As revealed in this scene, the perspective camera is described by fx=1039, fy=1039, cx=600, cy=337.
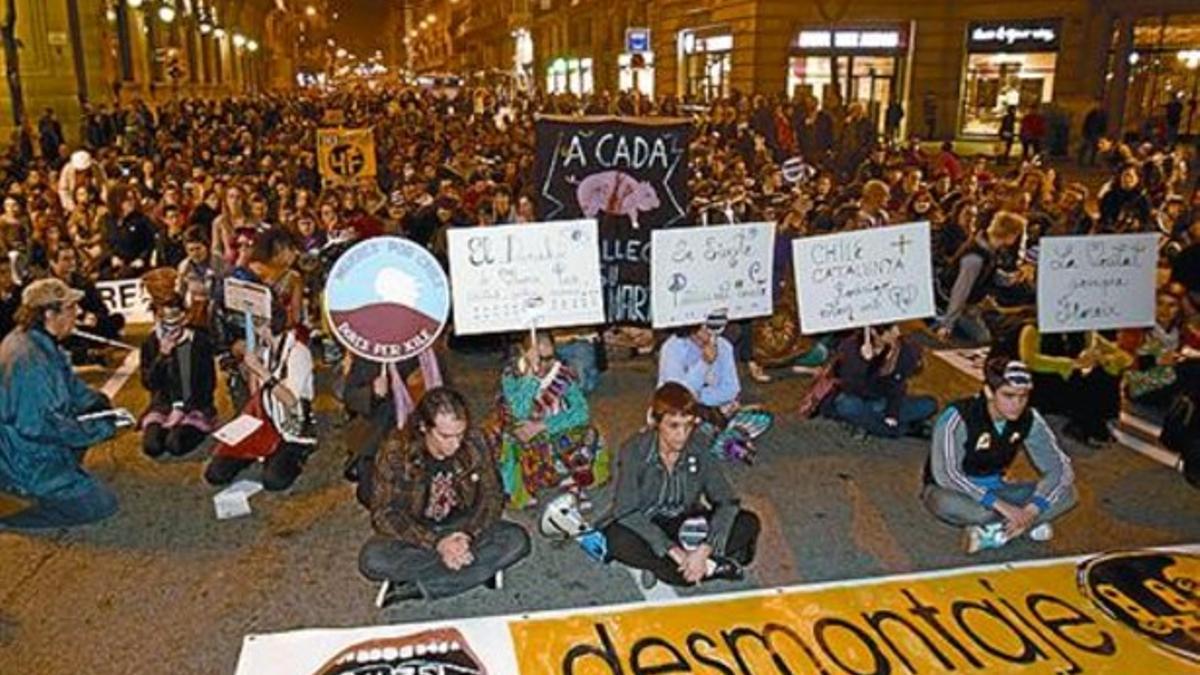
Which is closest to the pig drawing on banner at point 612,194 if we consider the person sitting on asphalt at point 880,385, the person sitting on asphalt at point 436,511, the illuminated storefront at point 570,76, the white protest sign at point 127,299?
the person sitting on asphalt at point 880,385

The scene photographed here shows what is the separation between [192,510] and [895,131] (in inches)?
956

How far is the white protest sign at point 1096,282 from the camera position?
281 inches

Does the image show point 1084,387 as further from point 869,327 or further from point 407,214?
point 407,214

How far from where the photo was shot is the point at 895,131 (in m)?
27.6

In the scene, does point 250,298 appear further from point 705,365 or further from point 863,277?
point 863,277

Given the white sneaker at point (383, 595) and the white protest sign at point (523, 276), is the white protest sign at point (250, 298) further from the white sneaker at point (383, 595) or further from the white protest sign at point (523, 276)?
the white sneaker at point (383, 595)

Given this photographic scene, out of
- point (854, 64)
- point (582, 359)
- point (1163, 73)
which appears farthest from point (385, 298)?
point (854, 64)

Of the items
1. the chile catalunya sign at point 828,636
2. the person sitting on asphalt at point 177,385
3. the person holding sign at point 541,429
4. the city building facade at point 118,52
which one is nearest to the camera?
the chile catalunya sign at point 828,636

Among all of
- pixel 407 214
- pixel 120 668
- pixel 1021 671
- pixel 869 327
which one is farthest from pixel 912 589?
pixel 407 214

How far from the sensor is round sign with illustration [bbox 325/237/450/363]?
6.06 m

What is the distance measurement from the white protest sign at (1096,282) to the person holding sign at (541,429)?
3301mm

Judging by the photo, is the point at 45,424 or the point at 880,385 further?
the point at 880,385

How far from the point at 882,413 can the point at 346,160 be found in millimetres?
8619

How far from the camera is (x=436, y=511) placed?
5.36 metres
